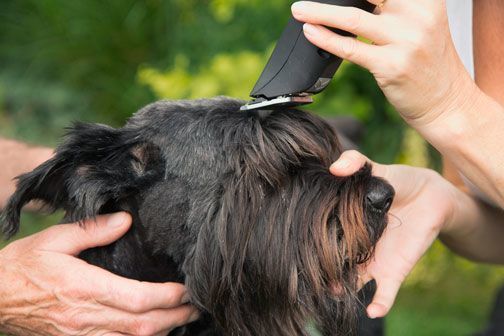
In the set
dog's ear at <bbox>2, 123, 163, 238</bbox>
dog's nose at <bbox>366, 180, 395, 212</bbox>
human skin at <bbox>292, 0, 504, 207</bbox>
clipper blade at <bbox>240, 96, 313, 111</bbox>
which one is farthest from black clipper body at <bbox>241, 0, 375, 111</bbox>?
dog's ear at <bbox>2, 123, 163, 238</bbox>

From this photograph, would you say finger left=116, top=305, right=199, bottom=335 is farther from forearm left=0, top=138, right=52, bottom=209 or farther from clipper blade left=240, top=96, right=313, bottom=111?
forearm left=0, top=138, right=52, bottom=209

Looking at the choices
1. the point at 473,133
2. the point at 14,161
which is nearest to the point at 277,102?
the point at 473,133

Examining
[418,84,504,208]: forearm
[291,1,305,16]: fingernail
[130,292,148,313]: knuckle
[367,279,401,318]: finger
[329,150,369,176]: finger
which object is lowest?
[367,279,401,318]: finger

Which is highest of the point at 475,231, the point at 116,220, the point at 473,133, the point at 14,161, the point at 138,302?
the point at 14,161

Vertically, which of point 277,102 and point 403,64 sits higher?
point 277,102

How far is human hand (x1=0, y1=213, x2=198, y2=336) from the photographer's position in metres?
2.63

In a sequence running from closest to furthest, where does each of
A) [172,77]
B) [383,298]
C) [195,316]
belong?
[195,316] < [383,298] < [172,77]

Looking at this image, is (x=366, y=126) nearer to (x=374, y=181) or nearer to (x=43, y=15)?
(x=43, y=15)

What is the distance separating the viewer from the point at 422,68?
2.32 meters

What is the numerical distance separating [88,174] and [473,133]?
4.36 feet

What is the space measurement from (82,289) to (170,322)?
0.34 metres

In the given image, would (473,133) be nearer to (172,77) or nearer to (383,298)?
(383,298)

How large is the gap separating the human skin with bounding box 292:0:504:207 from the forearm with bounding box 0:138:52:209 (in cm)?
174

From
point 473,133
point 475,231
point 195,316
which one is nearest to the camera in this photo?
point 473,133
